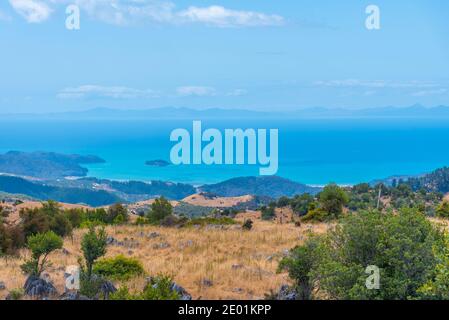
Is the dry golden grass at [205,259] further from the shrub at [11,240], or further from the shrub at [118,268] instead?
the shrub at [11,240]

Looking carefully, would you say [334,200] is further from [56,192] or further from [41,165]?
[41,165]

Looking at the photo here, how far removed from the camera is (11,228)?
18.0 metres

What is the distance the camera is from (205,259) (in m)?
14.6

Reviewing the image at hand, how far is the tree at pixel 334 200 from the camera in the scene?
27.0 metres

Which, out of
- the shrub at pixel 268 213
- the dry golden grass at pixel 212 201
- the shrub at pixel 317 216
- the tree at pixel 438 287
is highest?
the dry golden grass at pixel 212 201

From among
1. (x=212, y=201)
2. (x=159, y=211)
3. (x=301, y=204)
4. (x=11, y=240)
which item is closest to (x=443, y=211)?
(x=301, y=204)

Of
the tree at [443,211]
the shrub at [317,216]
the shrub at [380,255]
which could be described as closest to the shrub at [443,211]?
the tree at [443,211]

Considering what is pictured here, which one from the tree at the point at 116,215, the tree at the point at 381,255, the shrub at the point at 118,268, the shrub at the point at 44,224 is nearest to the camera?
the tree at the point at 381,255

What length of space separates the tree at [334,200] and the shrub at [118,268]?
1605cm

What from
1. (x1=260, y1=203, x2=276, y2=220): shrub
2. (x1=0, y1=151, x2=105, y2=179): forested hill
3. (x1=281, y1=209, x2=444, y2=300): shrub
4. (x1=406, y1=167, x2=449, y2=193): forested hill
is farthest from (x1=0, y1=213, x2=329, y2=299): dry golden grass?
(x1=0, y1=151, x2=105, y2=179): forested hill

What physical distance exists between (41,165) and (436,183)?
6091 inches
